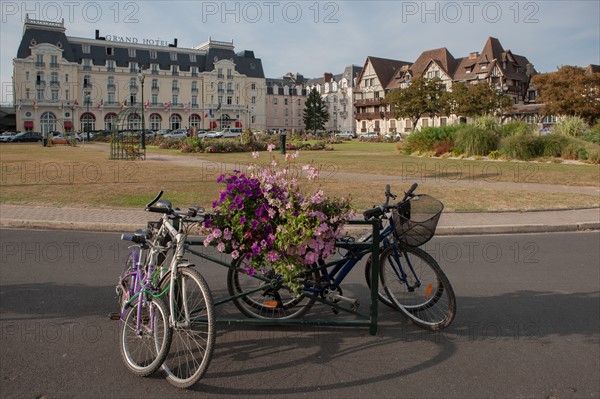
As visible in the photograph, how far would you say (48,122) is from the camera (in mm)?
96688

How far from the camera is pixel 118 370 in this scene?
4160 millimetres

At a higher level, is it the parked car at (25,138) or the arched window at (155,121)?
the arched window at (155,121)

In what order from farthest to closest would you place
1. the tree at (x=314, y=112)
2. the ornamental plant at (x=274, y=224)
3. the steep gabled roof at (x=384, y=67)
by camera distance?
the tree at (x=314, y=112) < the steep gabled roof at (x=384, y=67) < the ornamental plant at (x=274, y=224)

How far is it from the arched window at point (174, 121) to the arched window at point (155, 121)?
2.24m

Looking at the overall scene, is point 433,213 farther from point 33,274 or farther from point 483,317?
point 33,274

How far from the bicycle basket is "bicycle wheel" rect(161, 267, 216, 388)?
6.12 ft

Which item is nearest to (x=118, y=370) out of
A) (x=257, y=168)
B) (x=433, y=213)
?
(x=257, y=168)

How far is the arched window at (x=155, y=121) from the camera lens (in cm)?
11054

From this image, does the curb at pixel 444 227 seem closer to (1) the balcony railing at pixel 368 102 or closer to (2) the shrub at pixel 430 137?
(2) the shrub at pixel 430 137

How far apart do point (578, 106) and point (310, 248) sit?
60086 millimetres

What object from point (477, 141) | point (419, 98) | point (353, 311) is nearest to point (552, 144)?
point (477, 141)

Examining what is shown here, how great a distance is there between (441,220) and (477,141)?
20.1 metres

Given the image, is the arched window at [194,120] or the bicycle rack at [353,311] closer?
the bicycle rack at [353,311]

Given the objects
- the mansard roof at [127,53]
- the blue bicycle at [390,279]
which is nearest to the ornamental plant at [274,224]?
the blue bicycle at [390,279]
